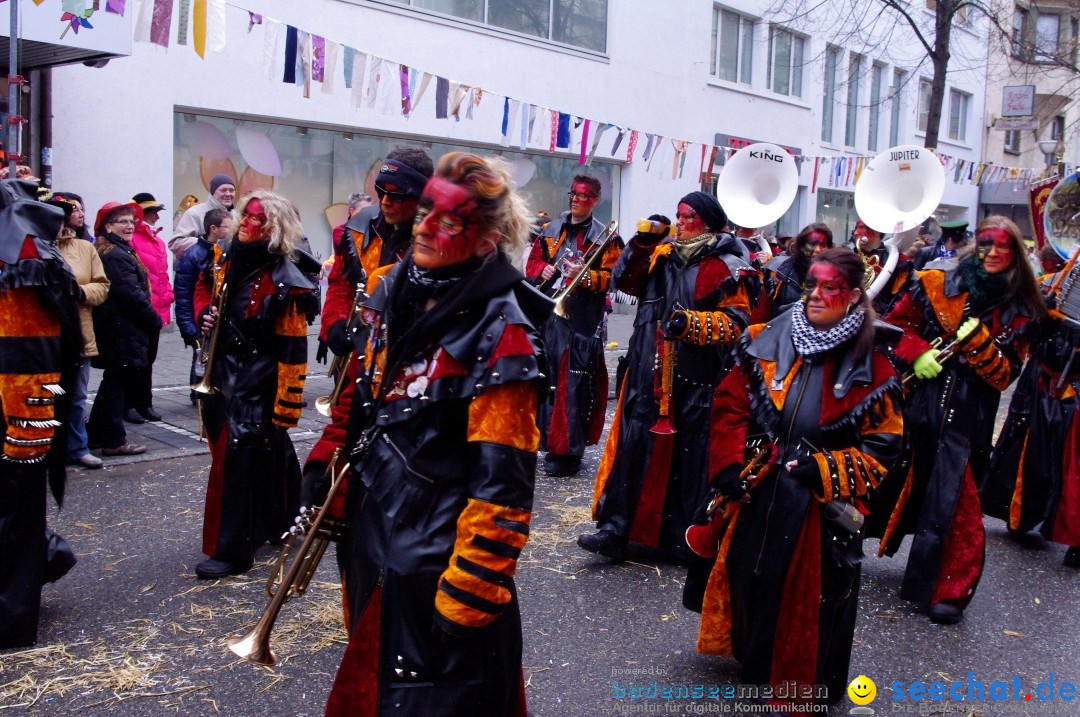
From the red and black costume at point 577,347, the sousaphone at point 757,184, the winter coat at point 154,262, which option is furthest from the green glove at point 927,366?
the winter coat at point 154,262

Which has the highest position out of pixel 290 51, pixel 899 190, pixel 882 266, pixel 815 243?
pixel 290 51

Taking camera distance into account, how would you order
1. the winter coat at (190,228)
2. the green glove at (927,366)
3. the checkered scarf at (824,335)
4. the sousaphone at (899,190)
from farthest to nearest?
the winter coat at (190,228) → the sousaphone at (899,190) → the green glove at (927,366) → the checkered scarf at (824,335)

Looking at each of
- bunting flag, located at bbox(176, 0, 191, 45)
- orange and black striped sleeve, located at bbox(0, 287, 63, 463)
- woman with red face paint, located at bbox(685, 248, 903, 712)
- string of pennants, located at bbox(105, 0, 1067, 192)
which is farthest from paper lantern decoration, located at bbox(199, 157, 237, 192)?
woman with red face paint, located at bbox(685, 248, 903, 712)

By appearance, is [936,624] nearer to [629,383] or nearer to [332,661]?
[629,383]

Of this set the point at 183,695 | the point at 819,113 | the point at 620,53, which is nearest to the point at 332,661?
the point at 183,695

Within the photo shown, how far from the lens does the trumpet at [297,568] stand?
2637 mm

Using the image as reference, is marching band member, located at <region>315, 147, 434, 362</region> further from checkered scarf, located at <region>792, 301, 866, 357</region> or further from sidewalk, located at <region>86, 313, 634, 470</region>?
sidewalk, located at <region>86, 313, 634, 470</region>

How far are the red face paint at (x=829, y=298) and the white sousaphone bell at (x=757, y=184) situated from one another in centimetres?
329

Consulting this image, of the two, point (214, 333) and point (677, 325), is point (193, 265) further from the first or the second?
point (677, 325)

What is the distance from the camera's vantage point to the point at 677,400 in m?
5.27

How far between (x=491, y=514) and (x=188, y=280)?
6055 millimetres

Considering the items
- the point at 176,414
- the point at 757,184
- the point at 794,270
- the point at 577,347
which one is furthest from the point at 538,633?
the point at 176,414

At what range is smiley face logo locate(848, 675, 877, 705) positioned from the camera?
150 inches

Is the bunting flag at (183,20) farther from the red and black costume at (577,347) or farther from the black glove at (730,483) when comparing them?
the black glove at (730,483)
